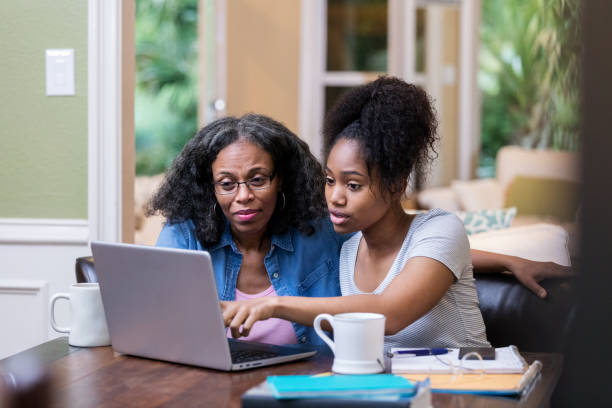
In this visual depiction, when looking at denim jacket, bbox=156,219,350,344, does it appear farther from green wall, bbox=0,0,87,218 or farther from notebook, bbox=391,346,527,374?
green wall, bbox=0,0,87,218

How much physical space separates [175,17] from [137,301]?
8489 millimetres

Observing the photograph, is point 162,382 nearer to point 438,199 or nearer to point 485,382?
point 485,382

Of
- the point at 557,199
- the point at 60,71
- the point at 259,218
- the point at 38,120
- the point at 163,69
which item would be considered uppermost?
the point at 163,69

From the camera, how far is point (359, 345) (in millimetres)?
1094

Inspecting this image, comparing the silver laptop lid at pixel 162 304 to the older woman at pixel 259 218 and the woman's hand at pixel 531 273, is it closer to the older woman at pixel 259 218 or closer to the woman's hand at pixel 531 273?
the older woman at pixel 259 218

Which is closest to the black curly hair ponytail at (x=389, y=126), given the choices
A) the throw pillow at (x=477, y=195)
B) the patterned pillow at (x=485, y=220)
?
the patterned pillow at (x=485, y=220)

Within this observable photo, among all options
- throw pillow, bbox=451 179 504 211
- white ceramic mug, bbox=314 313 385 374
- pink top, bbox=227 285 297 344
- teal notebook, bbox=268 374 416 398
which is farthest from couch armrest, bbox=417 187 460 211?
teal notebook, bbox=268 374 416 398

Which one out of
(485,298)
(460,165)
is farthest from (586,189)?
(460,165)

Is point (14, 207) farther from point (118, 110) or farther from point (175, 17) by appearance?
point (175, 17)

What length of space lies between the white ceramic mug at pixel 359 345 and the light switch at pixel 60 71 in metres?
1.46

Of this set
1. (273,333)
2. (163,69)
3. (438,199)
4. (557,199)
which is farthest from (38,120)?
(163,69)

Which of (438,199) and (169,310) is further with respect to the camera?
(438,199)

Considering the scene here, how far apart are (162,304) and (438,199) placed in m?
4.40

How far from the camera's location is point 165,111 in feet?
31.6
